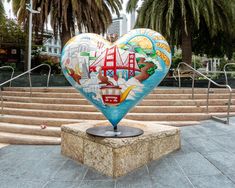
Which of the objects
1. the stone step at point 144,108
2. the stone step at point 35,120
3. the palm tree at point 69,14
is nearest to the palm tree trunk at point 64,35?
the palm tree at point 69,14

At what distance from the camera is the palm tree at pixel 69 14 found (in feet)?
41.3

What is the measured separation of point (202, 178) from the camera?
119 inches

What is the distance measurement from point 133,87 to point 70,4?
11.3m

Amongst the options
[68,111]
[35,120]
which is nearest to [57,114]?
[68,111]

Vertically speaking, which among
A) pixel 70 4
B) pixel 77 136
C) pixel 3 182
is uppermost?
pixel 70 4

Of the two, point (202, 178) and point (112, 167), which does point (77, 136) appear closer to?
point (112, 167)

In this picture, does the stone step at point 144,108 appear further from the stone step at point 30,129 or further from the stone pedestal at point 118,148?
the stone pedestal at point 118,148

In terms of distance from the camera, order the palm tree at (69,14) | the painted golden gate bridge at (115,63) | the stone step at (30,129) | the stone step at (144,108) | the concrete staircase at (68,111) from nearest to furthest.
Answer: the painted golden gate bridge at (115,63) < the stone step at (30,129) < the concrete staircase at (68,111) < the stone step at (144,108) < the palm tree at (69,14)

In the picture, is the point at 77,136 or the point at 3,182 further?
the point at 77,136

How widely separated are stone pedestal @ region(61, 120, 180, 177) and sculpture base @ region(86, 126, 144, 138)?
73 mm

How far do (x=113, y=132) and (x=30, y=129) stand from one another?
246cm

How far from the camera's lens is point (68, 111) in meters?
6.14

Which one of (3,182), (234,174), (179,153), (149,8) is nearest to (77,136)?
(3,182)

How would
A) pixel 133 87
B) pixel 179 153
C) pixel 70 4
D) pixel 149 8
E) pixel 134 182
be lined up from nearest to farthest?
pixel 134 182
pixel 133 87
pixel 179 153
pixel 149 8
pixel 70 4
